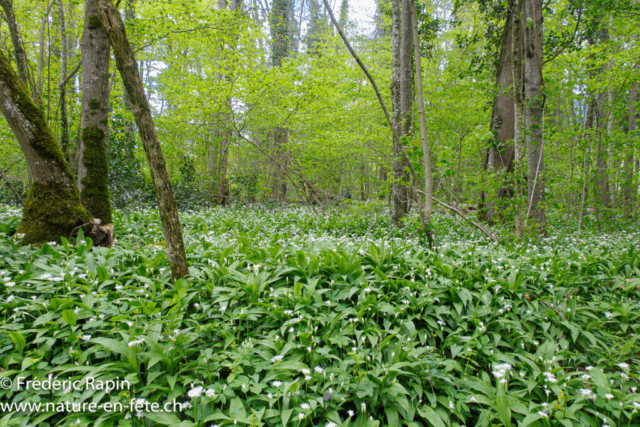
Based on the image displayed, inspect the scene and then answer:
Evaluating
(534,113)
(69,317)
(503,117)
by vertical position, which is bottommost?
(69,317)

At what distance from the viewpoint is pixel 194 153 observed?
10.6 metres

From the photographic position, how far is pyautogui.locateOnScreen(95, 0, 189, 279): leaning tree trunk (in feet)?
8.02

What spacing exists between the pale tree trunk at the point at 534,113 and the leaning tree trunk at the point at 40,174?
6.95 m

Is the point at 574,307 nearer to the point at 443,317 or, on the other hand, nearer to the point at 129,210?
the point at 443,317

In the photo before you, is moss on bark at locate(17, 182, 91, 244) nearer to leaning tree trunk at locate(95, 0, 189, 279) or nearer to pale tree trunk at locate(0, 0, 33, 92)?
leaning tree trunk at locate(95, 0, 189, 279)

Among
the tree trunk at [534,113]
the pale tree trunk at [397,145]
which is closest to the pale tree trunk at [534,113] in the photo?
the tree trunk at [534,113]

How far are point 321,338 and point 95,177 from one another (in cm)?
416

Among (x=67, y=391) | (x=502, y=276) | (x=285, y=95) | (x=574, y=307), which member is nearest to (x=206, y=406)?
(x=67, y=391)

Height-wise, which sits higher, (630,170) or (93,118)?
(93,118)

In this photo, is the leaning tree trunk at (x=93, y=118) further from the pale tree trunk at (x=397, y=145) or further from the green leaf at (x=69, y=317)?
the pale tree trunk at (x=397, y=145)

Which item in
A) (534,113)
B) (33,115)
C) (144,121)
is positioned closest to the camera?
(144,121)

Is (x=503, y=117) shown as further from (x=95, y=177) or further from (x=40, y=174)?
(x=40, y=174)

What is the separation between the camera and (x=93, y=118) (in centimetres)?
425

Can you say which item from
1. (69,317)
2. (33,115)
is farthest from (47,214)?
(69,317)
